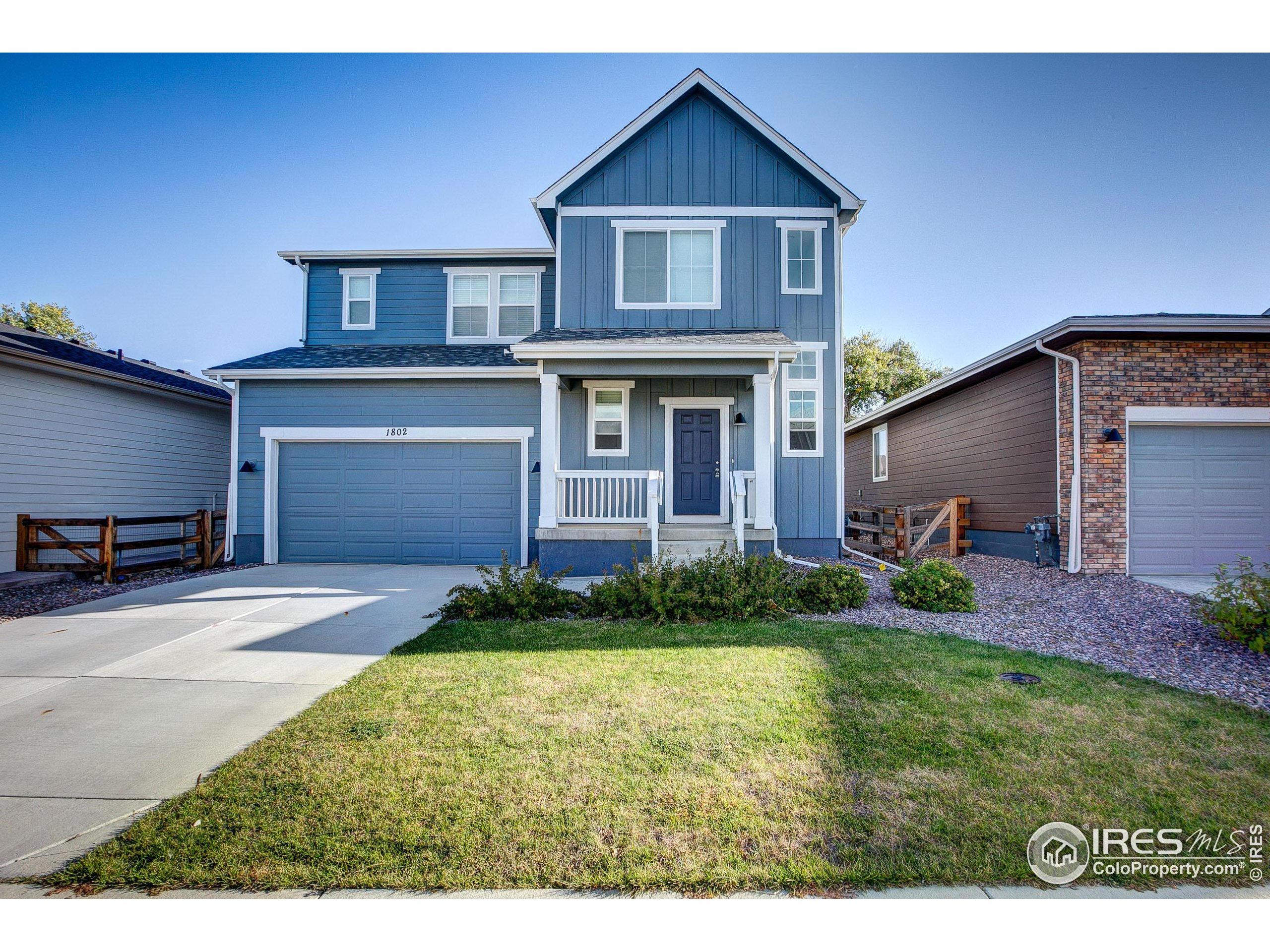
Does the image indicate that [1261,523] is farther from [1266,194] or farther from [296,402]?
[296,402]

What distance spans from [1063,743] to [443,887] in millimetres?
3490

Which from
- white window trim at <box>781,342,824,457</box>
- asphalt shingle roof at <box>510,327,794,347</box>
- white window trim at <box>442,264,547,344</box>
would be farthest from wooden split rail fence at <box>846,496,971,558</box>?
white window trim at <box>442,264,547,344</box>

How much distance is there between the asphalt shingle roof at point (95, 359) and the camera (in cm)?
1038

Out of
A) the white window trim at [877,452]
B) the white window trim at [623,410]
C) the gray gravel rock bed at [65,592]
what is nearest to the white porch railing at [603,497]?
the white window trim at [623,410]

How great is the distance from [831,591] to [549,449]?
4887mm

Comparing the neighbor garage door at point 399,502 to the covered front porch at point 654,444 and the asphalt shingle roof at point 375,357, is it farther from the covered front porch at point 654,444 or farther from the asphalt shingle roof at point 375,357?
the asphalt shingle roof at point 375,357

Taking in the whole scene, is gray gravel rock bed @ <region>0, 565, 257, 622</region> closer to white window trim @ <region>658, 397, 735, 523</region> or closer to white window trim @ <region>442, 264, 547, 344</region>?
white window trim @ <region>442, 264, 547, 344</region>

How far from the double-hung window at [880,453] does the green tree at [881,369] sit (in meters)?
13.7

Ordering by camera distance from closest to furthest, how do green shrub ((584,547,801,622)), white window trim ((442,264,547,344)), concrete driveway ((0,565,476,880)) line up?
concrete driveway ((0,565,476,880)) < green shrub ((584,547,801,622)) < white window trim ((442,264,547,344))

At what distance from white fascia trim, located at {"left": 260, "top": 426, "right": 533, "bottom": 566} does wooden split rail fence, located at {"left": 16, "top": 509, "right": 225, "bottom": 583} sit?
1042 millimetres

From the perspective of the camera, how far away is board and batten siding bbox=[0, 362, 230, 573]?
10156mm

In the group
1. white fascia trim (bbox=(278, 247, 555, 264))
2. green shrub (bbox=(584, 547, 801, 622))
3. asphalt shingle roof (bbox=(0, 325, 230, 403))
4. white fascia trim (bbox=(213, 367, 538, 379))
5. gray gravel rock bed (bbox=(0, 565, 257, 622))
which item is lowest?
gray gravel rock bed (bbox=(0, 565, 257, 622))

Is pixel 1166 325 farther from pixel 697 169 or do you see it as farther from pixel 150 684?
pixel 150 684

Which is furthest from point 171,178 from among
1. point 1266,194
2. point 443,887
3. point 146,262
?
point 1266,194
